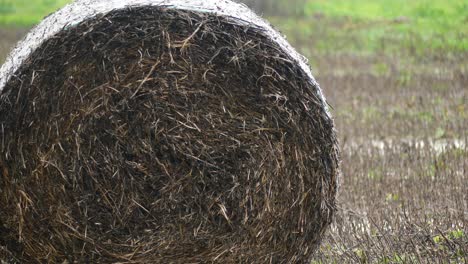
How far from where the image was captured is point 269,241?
15.9 ft

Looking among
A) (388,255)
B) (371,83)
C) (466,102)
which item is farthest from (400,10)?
(388,255)

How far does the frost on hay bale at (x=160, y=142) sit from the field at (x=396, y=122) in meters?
0.81

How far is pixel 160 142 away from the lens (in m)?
4.76

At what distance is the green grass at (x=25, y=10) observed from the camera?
2107cm

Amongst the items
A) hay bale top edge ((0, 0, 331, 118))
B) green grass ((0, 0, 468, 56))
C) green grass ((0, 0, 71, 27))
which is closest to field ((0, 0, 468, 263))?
green grass ((0, 0, 468, 56))

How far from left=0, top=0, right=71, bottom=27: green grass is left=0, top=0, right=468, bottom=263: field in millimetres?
289

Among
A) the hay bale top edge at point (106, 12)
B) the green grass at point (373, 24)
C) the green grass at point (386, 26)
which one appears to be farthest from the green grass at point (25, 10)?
the hay bale top edge at point (106, 12)

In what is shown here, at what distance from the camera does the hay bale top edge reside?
15.5ft

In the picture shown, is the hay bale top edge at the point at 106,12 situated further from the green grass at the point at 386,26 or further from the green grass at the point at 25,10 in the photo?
the green grass at the point at 25,10

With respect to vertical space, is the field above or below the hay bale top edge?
below

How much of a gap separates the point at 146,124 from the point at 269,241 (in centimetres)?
100

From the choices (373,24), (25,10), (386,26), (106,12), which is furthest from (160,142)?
(25,10)

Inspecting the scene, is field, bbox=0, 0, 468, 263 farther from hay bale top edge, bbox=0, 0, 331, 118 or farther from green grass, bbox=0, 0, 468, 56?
hay bale top edge, bbox=0, 0, 331, 118

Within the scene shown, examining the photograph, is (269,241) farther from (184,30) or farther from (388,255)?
(184,30)
